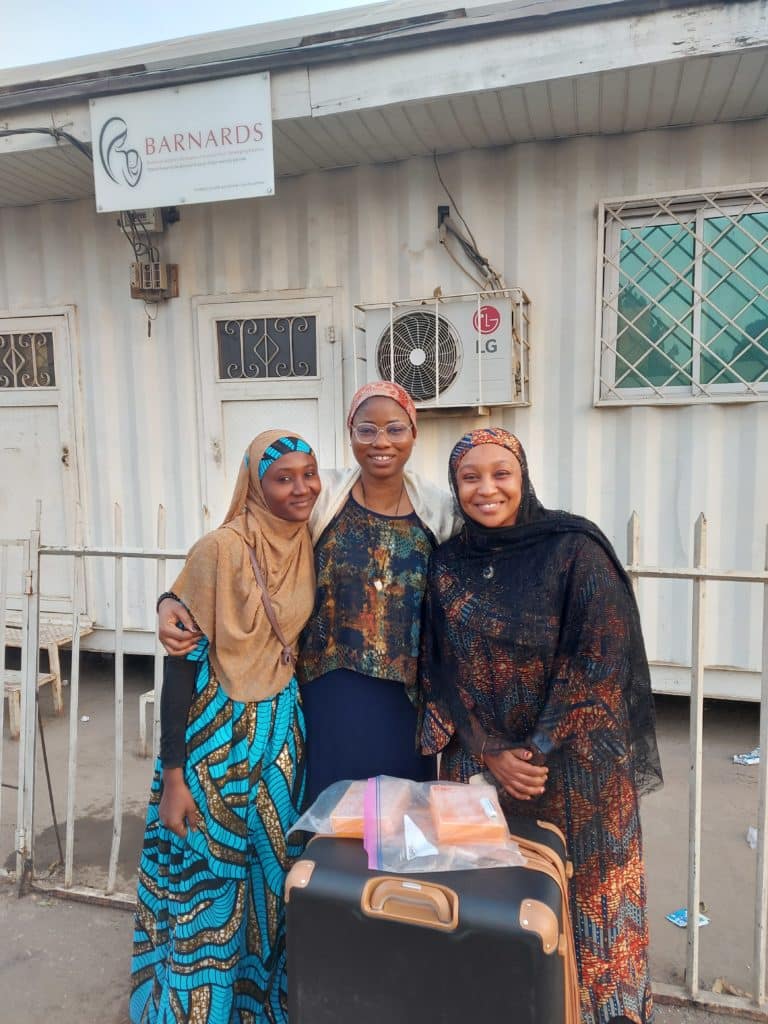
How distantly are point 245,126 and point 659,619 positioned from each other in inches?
133

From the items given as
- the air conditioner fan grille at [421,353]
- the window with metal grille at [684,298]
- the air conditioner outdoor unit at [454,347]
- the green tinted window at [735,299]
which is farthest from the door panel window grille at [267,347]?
the green tinted window at [735,299]

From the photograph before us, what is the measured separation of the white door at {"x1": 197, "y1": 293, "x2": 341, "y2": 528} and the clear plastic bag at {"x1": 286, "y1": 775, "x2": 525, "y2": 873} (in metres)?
3.05

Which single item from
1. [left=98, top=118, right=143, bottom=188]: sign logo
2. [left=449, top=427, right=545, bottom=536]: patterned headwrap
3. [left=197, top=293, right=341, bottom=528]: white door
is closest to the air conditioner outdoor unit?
[left=197, top=293, right=341, bottom=528]: white door

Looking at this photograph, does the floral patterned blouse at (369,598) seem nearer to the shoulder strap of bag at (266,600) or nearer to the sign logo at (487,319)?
the shoulder strap of bag at (266,600)

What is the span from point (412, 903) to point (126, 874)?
2.13 meters

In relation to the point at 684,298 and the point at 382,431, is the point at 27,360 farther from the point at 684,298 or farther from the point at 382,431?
the point at 684,298

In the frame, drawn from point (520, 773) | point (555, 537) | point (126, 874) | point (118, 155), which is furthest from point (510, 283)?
point (126, 874)

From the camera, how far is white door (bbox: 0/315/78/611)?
4840mm

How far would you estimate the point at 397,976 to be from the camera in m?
A: 1.21

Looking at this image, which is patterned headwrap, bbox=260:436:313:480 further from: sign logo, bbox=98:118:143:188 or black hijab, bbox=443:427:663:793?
sign logo, bbox=98:118:143:188

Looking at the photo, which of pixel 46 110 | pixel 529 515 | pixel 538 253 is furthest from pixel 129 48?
pixel 529 515

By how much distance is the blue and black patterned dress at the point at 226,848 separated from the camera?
1721 mm

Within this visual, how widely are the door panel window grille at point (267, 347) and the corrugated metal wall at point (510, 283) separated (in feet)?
0.70

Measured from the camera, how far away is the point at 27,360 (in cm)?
493
